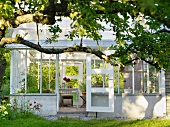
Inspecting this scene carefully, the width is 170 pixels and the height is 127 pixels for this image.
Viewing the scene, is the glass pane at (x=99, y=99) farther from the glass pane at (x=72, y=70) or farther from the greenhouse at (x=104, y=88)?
the glass pane at (x=72, y=70)

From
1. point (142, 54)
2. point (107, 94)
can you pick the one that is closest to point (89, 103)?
point (107, 94)

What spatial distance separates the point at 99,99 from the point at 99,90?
0.30 m

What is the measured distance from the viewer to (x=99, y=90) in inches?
463

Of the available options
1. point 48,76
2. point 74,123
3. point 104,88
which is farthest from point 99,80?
point 48,76

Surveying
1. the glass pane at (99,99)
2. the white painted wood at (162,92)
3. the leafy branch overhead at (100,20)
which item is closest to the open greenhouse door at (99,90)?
the glass pane at (99,99)

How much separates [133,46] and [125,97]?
23.6ft

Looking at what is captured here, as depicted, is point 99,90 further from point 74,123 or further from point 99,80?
point 74,123

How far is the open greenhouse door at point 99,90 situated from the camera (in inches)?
459

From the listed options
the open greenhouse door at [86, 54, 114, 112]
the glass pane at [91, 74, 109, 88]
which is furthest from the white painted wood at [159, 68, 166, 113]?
the glass pane at [91, 74, 109, 88]

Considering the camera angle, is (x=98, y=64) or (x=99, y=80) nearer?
(x=99, y=80)

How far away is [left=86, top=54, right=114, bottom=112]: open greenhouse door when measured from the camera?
1166 centimetres

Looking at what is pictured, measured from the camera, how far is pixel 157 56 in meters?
4.93

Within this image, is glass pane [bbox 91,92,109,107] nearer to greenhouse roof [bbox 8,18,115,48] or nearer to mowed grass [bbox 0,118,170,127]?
mowed grass [bbox 0,118,170,127]

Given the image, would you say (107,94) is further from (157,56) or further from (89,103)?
(157,56)
